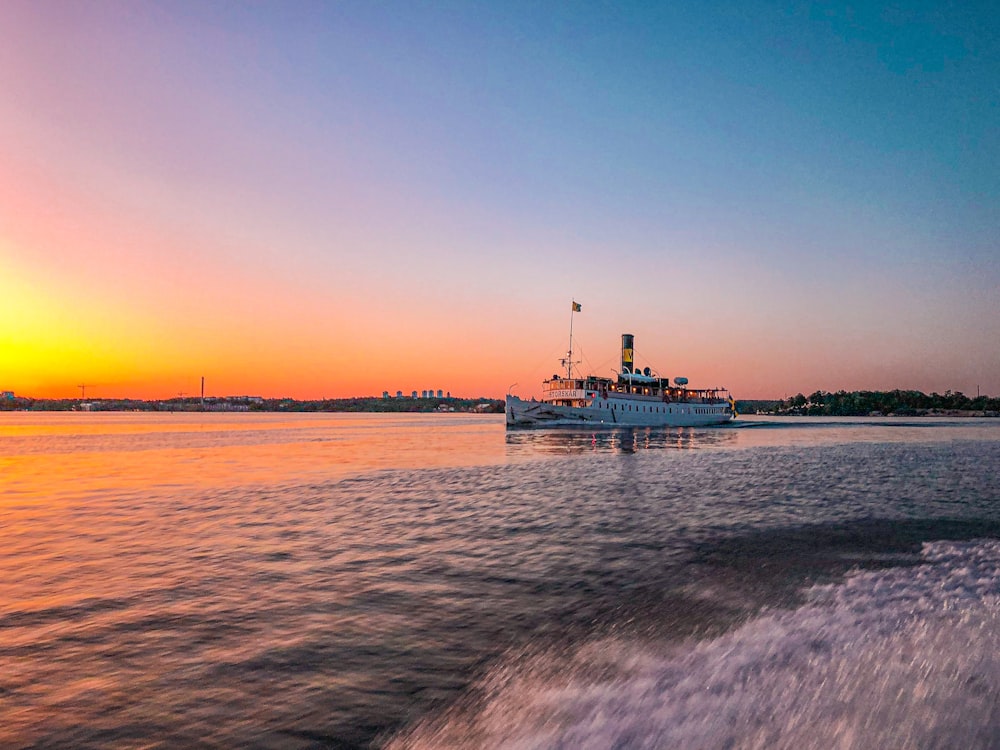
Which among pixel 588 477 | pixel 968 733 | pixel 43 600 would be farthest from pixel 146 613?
pixel 588 477

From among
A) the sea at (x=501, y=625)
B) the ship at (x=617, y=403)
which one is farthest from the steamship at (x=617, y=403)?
the sea at (x=501, y=625)

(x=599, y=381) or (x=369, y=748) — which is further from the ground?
(x=599, y=381)

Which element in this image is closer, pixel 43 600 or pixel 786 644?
pixel 786 644

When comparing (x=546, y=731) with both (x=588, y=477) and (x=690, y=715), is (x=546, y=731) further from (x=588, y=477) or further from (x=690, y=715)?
(x=588, y=477)

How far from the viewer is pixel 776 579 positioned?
373 inches

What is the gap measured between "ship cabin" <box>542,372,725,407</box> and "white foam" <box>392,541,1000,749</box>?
74.1 meters

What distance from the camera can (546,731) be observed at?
4664 millimetres

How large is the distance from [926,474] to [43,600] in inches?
1251

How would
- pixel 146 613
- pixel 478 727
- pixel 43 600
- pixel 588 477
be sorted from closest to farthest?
1. pixel 478 727
2. pixel 146 613
3. pixel 43 600
4. pixel 588 477

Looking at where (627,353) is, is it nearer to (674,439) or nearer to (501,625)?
(674,439)

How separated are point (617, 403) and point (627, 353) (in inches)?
569

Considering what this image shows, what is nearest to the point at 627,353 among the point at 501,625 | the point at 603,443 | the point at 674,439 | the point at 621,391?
the point at 621,391

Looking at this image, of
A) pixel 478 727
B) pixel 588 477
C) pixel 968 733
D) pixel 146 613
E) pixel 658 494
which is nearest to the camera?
pixel 968 733

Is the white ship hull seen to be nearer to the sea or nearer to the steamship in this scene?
the steamship
